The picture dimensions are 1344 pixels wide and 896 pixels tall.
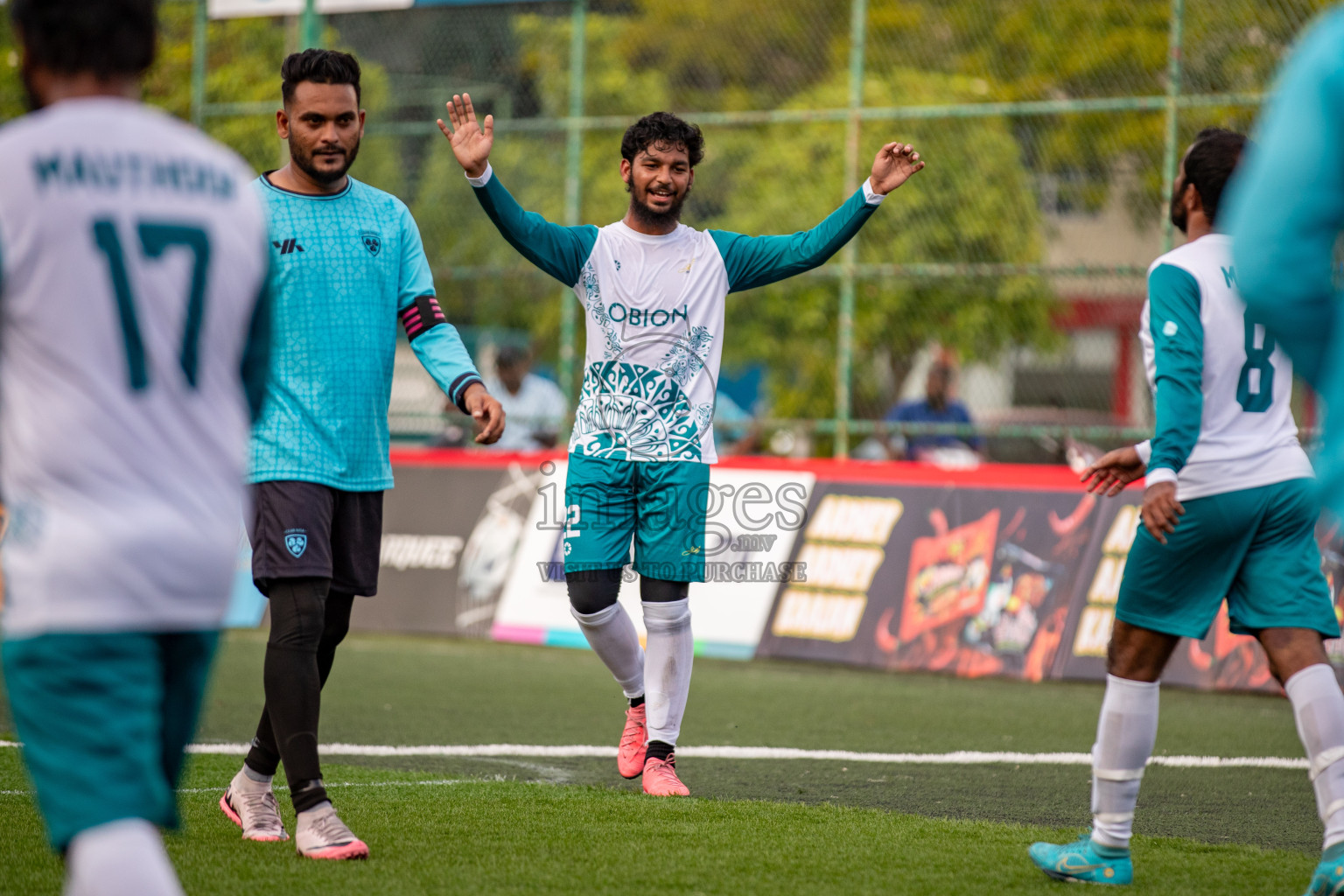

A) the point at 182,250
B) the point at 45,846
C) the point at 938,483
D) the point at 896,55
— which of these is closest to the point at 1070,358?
the point at 938,483

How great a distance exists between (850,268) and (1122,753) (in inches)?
330

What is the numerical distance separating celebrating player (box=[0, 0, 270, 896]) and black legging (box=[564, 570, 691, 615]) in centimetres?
334

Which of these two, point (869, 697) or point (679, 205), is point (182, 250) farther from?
point (869, 697)

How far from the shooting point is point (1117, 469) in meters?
4.32

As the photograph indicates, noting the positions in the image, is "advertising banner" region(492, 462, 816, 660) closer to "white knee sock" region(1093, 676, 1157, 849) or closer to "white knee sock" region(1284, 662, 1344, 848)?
"white knee sock" region(1093, 676, 1157, 849)

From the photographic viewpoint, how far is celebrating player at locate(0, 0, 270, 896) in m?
2.40

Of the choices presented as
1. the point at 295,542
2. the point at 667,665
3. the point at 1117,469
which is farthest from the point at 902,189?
the point at 295,542

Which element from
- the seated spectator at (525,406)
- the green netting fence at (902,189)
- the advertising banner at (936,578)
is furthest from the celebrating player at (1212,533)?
the seated spectator at (525,406)

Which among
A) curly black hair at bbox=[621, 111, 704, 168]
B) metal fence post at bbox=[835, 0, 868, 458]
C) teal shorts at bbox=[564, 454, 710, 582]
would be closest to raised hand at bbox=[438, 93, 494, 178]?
curly black hair at bbox=[621, 111, 704, 168]

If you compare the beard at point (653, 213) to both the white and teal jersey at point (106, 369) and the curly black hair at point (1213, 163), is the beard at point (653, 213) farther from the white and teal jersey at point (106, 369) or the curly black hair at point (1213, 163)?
the white and teal jersey at point (106, 369)

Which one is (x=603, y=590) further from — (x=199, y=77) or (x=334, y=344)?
(x=199, y=77)

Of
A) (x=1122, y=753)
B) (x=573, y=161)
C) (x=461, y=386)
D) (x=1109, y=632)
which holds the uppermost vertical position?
(x=573, y=161)

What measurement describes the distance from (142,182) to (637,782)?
12.7ft

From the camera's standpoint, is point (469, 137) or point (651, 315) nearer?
point (469, 137)
